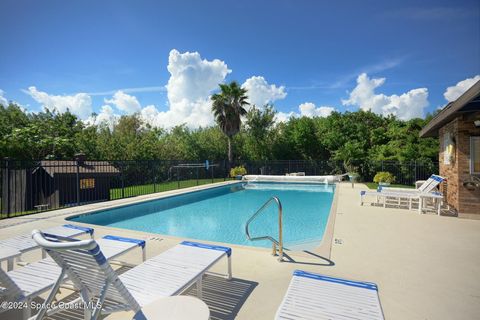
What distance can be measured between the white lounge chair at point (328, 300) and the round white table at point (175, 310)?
1.96 feet

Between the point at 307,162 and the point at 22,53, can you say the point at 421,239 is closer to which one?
the point at 307,162

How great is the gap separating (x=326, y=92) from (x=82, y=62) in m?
22.6

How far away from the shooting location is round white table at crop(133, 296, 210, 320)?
166 cm

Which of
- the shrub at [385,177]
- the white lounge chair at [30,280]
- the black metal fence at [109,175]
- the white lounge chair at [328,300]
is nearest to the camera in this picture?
the white lounge chair at [328,300]

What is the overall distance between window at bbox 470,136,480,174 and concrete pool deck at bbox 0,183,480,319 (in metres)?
1.43

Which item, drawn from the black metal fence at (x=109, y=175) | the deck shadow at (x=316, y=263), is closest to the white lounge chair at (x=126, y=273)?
the deck shadow at (x=316, y=263)

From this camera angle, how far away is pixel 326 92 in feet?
88.2

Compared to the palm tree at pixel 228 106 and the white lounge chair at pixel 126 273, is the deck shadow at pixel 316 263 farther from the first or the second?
the palm tree at pixel 228 106

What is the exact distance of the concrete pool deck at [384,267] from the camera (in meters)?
2.75

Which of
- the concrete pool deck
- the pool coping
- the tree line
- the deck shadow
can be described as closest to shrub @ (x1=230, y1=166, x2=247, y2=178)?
the tree line

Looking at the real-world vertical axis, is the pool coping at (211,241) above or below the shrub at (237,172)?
below

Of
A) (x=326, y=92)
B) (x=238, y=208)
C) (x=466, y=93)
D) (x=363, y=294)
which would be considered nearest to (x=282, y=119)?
(x=326, y=92)

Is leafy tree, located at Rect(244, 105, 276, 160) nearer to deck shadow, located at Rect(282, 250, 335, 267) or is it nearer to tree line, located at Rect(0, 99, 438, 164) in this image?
tree line, located at Rect(0, 99, 438, 164)

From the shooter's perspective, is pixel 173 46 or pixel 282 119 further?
pixel 282 119
